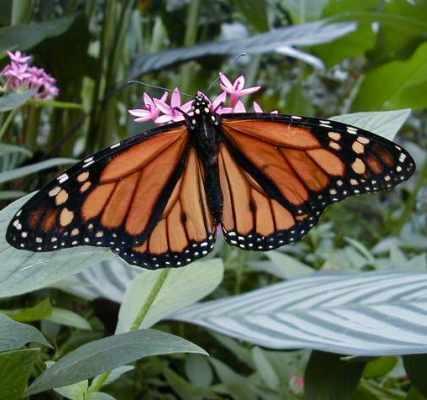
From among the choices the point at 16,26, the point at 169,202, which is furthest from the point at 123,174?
the point at 16,26

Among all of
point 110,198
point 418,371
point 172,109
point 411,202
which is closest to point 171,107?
point 172,109

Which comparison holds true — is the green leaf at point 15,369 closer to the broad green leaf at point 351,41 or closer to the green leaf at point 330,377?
the green leaf at point 330,377

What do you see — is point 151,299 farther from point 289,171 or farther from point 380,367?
point 380,367

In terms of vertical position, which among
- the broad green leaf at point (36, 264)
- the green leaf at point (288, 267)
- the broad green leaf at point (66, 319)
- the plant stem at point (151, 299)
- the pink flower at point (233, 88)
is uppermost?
the pink flower at point (233, 88)

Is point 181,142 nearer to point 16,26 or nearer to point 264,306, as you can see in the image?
point 264,306

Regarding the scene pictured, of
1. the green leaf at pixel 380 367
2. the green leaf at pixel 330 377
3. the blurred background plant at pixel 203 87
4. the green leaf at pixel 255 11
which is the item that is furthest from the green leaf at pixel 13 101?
the green leaf at pixel 255 11

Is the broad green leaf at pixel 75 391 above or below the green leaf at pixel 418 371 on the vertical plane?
above
